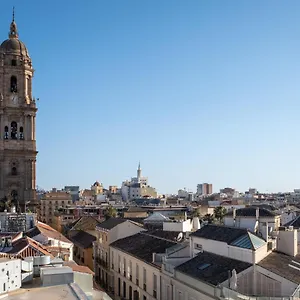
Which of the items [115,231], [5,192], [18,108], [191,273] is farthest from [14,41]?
[191,273]

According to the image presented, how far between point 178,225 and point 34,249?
1717 cm

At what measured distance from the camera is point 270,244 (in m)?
30.4

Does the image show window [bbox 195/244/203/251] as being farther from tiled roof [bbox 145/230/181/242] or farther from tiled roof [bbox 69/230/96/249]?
tiled roof [bbox 69/230/96/249]

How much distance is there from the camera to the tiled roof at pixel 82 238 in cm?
6278

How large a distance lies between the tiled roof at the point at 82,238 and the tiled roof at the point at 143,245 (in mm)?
14254

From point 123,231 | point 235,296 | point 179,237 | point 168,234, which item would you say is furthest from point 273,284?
point 123,231

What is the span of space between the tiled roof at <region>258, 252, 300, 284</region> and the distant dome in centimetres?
6546

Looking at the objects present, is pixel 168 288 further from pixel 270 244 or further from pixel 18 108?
pixel 18 108

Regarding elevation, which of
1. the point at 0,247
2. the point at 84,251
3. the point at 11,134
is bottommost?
the point at 84,251

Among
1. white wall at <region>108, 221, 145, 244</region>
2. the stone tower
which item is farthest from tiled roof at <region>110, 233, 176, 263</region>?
the stone tower

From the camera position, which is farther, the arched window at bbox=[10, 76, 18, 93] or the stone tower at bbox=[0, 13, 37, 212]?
the arched window at bbox=[10, 76, 18, 93]

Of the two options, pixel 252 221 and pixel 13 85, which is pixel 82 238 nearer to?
pixel 13 85

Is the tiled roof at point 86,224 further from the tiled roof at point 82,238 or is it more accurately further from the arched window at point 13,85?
the arched window at point 13,85

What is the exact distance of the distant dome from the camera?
8366cm
